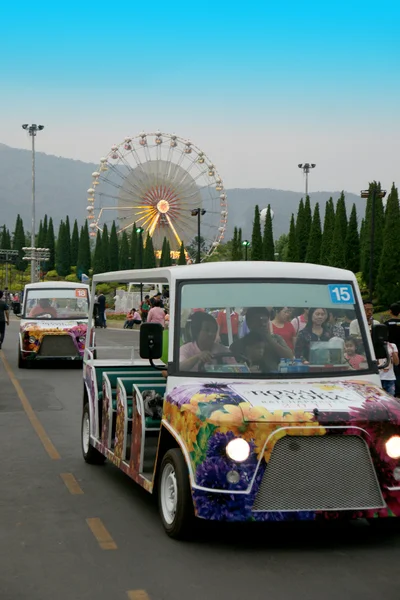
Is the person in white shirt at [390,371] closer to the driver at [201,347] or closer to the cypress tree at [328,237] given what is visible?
the driver at [201,347]

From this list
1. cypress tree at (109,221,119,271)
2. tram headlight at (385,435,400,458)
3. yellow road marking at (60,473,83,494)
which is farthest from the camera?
cypress tree at (109,221,119,271)

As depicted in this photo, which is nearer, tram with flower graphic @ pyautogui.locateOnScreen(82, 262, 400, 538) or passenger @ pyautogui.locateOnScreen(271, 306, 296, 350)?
tram with flower graphic @ pyautogui.locateOnScreen(82, 262, 400, 538)

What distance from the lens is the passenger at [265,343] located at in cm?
720

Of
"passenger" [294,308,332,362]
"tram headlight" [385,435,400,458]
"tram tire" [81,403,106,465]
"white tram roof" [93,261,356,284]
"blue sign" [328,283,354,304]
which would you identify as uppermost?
"white tram roof" [93,261,356,284]

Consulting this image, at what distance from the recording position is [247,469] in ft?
20.2

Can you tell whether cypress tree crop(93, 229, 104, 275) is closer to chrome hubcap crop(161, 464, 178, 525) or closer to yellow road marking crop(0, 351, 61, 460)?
yellow road marking crop(0, 351, 61, 460)

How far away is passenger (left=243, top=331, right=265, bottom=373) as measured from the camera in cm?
718

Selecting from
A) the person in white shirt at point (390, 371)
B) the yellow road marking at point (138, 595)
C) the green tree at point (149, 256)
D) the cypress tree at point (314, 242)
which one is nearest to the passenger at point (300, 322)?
the yellow road marking at point (138, 595)

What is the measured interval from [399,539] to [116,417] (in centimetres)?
298

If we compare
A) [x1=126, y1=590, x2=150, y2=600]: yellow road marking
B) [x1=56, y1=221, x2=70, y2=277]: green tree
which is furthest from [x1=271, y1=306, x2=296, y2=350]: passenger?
[x1=56, y1=221, x2=70, y2=277]: green tree

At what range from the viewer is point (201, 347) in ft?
23.8

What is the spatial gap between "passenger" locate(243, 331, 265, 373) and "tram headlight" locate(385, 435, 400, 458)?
1.20 metres

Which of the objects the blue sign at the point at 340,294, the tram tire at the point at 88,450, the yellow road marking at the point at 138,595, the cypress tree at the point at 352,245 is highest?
the cypress tree at the point at 352,245

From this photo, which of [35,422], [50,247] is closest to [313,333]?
[35,422]
